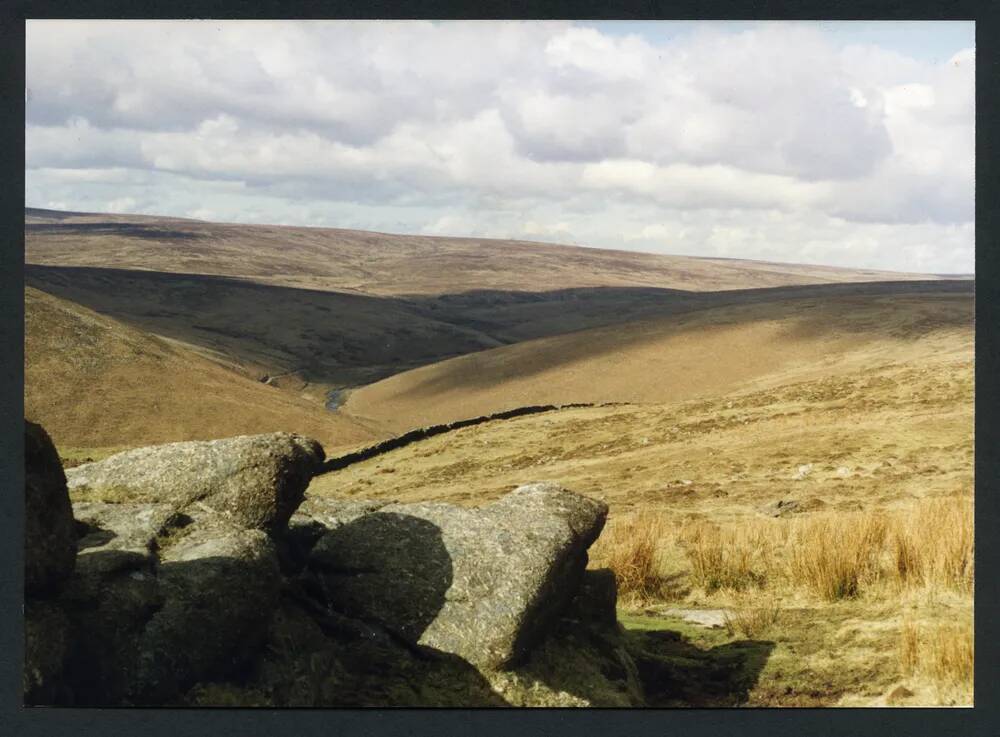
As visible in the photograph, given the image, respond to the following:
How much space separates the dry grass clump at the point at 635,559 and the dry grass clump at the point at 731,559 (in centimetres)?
44

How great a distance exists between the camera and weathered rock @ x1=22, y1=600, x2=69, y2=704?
6184mm

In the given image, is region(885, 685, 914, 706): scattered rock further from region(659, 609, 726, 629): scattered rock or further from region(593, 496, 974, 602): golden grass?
region(659, 609, 726, 629): scattered rock

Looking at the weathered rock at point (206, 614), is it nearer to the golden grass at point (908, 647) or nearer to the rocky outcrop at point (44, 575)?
the rocky outcrop at point (44, 575)

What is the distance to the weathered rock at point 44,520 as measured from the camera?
6.29 metres

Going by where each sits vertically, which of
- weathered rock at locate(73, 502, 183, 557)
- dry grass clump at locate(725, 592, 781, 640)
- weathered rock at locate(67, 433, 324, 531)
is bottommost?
dry grass clump at locate(725, 592, 781, 640)

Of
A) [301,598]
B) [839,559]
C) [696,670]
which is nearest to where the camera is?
[301,598]

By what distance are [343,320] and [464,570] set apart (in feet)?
303

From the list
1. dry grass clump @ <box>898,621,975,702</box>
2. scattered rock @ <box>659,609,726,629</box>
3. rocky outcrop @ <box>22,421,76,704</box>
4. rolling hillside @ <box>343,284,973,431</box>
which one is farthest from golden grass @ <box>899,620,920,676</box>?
rolling hillside @ <box>343,284,973,431</box>

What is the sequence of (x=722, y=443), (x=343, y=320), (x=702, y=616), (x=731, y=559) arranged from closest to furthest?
(x=702, y=616) < (x=731, y=559) < (x=722, y=443) < (x=343, y=320)

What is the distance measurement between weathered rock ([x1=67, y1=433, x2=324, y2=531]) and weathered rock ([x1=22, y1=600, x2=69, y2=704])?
127 centimetres

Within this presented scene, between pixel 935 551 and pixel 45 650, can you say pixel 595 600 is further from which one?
pixel 45 650

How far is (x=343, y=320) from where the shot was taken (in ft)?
322

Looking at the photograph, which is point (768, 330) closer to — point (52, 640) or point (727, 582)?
point (727, 582)

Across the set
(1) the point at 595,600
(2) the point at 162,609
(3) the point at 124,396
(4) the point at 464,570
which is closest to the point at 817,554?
(1) the point at 595,600
